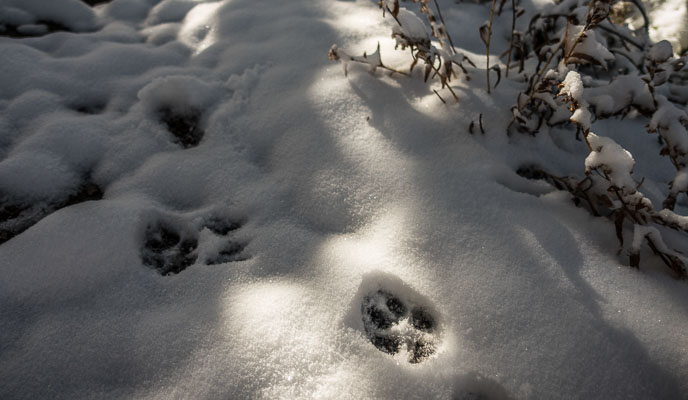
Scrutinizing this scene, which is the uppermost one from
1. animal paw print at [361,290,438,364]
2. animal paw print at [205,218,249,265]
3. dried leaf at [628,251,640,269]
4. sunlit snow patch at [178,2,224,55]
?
sunlit snow patch at [178,2,224,55]

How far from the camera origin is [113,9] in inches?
87.1

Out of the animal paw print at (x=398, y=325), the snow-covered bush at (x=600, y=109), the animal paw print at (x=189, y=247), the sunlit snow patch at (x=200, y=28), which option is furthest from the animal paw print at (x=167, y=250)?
the sunlit snow patch at (x=200, y=28)

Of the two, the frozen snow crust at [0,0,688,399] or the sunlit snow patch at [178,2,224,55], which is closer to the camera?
the frozen snow crust at [0,0,688,399]

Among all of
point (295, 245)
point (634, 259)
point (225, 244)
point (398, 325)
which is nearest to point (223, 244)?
point (225, 244)

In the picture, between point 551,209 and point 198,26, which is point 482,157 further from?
point 198,26

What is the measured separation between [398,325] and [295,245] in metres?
0.39

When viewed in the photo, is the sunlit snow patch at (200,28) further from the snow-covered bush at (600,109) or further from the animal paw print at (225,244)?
the animal paw print at (225,244)

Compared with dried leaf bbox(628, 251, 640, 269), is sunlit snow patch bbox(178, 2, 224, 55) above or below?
above

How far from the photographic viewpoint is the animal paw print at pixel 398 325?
999 mm

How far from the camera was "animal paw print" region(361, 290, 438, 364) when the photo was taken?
3.28 ft

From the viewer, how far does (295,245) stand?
3.87 feet

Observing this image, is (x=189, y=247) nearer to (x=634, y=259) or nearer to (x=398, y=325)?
(x=398, y=325)

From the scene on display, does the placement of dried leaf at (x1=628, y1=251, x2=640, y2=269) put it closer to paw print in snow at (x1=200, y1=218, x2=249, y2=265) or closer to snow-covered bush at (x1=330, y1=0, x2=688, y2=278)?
snow-covered bush at (x1=330, y1=0, x2=688, y2=278)

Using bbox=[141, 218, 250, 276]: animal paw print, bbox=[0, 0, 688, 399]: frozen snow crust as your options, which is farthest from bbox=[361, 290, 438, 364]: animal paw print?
bbox=[141, 218, 250, 276]: animal paw print
